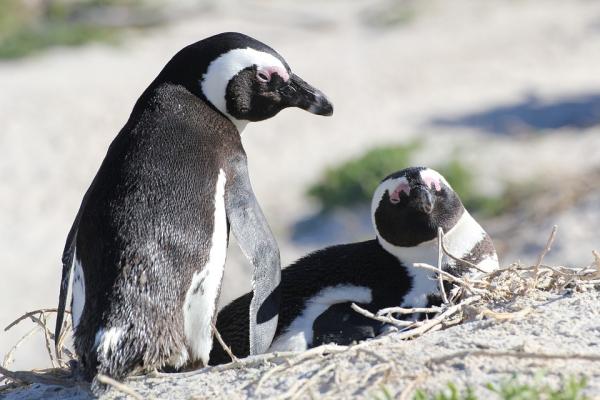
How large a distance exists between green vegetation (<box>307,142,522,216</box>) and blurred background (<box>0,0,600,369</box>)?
0.02 metres

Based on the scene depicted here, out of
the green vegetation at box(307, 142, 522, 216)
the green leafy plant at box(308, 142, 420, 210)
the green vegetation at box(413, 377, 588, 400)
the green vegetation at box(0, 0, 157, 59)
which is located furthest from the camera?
the green vegetation at box(0, 0, 157, 59)

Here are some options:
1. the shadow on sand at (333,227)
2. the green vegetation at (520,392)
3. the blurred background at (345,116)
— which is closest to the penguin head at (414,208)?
the green vegetation at (520,392)

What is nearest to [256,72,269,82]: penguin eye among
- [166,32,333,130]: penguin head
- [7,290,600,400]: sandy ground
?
[166,32,333,130]: penguin head

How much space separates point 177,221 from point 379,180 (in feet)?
18.6

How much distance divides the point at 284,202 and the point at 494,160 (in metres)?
1.74

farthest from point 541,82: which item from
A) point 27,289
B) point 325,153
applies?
point 27,289

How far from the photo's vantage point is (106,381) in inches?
113

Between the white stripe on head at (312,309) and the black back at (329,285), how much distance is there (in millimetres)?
15

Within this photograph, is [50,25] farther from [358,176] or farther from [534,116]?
[358,176]

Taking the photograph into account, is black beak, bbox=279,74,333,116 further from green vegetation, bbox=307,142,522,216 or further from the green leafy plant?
the green leafy plant

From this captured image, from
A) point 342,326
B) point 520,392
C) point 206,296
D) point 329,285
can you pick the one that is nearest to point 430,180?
point 329,285

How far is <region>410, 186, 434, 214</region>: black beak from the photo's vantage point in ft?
12.2

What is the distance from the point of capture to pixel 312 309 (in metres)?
3.67

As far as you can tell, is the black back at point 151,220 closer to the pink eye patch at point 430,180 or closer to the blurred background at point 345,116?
the pink eye patch at point 430,180
